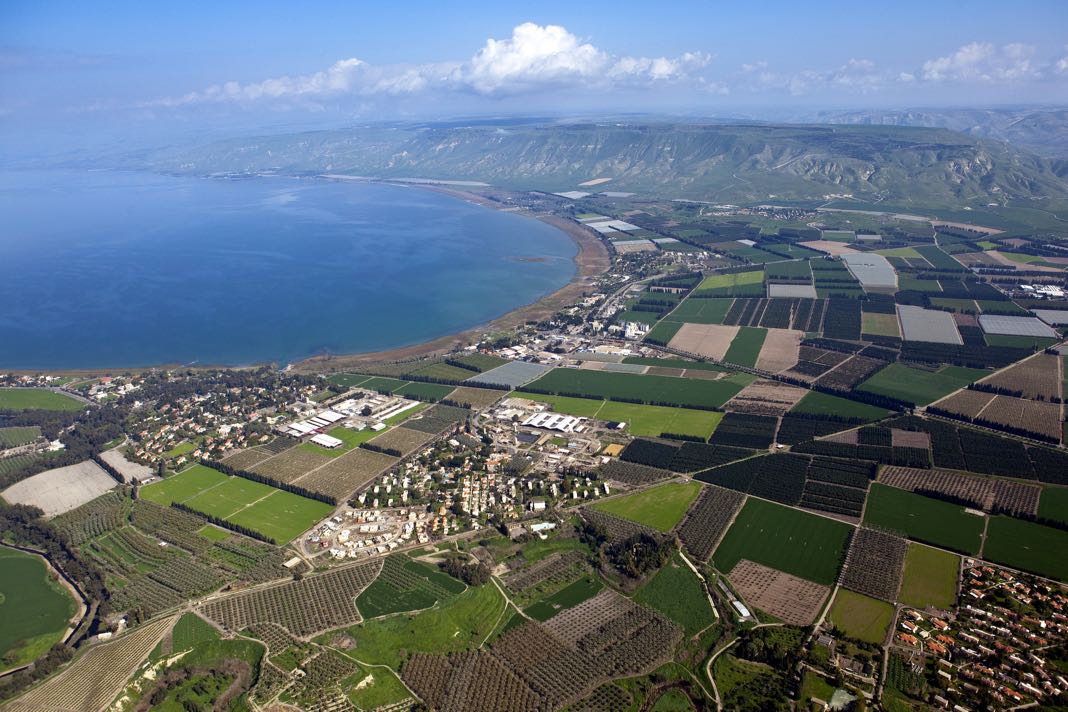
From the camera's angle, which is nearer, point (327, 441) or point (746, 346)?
point (327, 441)

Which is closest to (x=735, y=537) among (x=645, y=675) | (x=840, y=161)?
(x=645, y=675)

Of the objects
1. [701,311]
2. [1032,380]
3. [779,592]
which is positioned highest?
[701,311]

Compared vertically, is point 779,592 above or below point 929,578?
below

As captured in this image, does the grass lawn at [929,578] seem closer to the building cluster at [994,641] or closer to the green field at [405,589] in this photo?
the building cluster at [994,641]

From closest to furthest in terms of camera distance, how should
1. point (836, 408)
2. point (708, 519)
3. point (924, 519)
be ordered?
point (924, 519) → point (708, 519) → point (836, 408)

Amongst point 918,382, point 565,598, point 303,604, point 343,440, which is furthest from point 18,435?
point 918,382

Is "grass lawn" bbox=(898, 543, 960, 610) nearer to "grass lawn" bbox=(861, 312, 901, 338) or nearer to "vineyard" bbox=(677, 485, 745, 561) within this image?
"vineyard" bbox=(677, 485, 745, 561)

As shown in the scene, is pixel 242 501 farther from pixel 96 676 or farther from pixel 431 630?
pixel 431 630
